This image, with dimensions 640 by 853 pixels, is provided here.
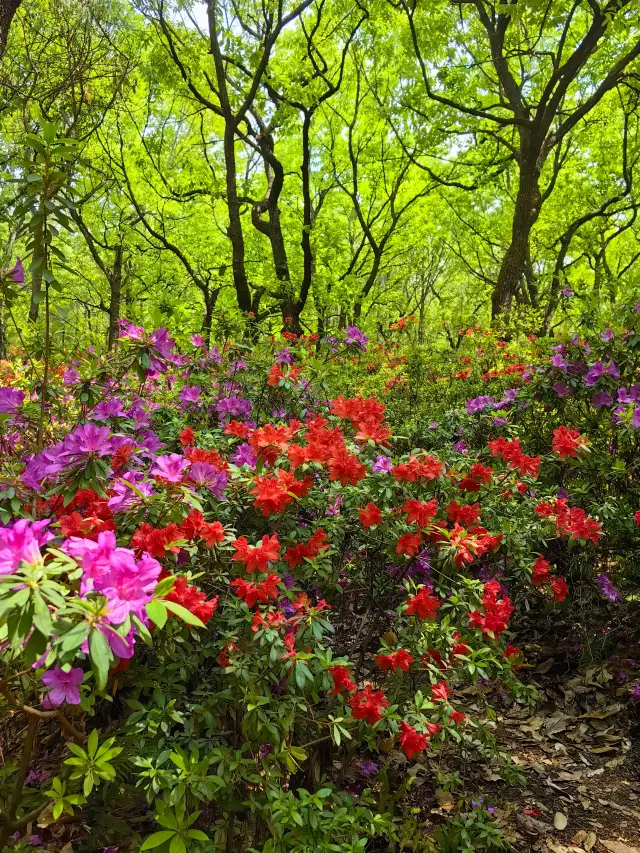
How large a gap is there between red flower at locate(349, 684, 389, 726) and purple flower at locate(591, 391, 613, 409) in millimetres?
2296

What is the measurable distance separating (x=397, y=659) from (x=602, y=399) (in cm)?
219

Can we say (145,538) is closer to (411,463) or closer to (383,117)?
(411,463)

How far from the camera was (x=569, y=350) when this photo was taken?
3424 mm

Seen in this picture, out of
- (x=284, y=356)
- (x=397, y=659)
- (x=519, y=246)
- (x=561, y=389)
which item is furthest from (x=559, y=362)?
(x=519, y=246)

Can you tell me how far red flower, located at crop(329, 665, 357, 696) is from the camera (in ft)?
5.73

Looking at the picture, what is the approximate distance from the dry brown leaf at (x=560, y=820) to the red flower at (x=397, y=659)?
1160 millimetres

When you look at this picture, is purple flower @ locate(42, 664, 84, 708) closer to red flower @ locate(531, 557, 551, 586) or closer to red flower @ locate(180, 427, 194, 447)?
red flower @ locate(180, 427, 194, 447)

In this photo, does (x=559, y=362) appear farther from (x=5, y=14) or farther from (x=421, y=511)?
(x=5, y=14)

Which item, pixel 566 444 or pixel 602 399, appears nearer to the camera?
pixel 566 444

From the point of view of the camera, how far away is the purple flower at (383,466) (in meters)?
2.10

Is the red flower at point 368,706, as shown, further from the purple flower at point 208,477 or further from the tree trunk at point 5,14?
the tree trunk at point 5,14

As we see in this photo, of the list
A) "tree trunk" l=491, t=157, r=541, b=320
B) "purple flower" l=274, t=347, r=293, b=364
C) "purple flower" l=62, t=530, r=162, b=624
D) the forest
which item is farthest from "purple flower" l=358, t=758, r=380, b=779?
"tree trunk" l=491, t=157, r=541, b=320

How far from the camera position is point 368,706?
1.76m

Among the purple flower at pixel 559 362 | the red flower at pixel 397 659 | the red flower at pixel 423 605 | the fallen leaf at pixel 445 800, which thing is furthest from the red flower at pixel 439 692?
the purple flower at pixel 559 362
